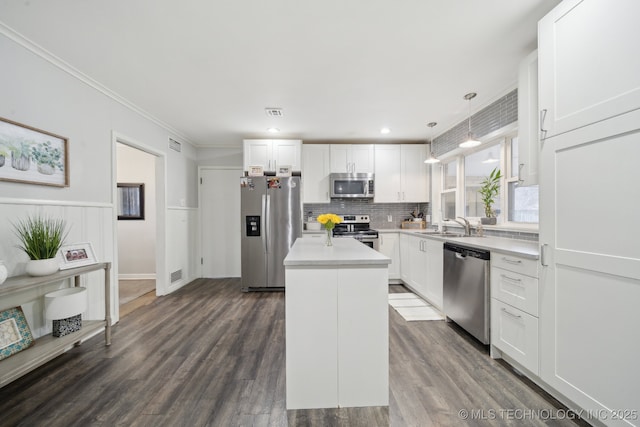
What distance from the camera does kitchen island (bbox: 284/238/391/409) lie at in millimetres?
1597

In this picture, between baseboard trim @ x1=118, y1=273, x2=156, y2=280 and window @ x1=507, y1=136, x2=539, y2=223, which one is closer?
window @ x1=507, y1=136, x2=539, y2=223

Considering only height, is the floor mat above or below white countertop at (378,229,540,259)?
below

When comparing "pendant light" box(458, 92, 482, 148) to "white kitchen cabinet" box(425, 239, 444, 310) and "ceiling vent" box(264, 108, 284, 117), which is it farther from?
"ceiling vent" box(264, 108, 284, 117)

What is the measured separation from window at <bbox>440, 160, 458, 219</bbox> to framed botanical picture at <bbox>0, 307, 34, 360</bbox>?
474cm

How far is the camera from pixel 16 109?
6.38 feet

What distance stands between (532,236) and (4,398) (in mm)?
4231

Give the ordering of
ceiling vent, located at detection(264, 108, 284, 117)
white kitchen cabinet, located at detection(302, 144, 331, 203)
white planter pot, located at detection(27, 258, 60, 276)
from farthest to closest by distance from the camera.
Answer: white kitchen cabinet, located at detection(302, 144, 331, 203) → ceiling vent, located at detection(264, 108, 284, 117) → white planter pot, located at detection(27, 258, 60, 276)

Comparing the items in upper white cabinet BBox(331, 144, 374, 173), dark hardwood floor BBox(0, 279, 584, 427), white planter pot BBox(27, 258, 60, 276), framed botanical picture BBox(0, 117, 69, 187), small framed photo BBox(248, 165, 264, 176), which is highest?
upper white cabinet BBox(331, 144, 374, 173)

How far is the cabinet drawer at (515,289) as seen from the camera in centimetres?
178

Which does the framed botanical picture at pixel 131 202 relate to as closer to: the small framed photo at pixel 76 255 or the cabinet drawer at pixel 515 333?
the small framed photo at pixel 76 255

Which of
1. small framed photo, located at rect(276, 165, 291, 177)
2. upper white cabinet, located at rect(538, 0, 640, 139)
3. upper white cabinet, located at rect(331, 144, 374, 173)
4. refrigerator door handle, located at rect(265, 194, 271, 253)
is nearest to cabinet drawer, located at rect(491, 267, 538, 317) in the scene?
upper white cabinet, located at rect(538, 0, 640, 139)

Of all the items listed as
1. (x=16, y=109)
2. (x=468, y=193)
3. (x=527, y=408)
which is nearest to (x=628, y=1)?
(x=527, y=408)

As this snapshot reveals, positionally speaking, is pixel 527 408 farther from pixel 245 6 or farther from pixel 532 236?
pixel 245 6

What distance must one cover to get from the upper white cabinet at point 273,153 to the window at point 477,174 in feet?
8.37
